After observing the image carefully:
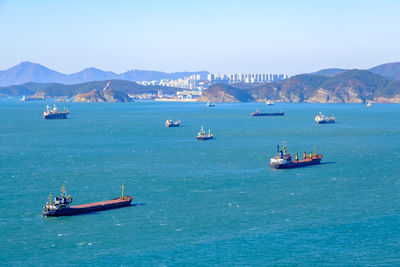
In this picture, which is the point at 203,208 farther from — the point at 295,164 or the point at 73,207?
the point at 295,164

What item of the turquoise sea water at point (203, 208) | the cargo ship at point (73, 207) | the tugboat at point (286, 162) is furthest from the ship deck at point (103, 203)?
the tugboat at point (286, 162)

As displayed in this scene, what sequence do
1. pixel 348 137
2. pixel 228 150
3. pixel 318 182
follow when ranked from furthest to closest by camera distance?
pixel 348 137 < pixel 228 150 < pixel 318 182

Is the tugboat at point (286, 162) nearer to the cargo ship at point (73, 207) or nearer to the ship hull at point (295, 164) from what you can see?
the ship hull at point (295, 164)

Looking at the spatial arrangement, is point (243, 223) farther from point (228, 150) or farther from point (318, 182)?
point (228, 150)

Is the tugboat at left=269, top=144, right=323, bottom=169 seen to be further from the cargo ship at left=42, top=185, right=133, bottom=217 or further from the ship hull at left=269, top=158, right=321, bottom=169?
the cargo ship at left=42, top=185, right=133, bottom=217

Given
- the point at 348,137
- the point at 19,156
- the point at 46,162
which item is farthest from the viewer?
the point at 348,137

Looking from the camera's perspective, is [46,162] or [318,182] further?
[46,162]

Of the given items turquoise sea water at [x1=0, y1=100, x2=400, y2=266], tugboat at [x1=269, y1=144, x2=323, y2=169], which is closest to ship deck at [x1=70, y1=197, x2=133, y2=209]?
turquoise sea water at [x1=0, y1=100, x2=400, y2=266]

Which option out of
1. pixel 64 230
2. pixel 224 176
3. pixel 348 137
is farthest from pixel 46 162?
pixel 348 137
